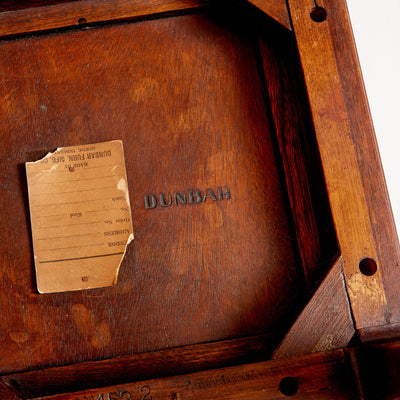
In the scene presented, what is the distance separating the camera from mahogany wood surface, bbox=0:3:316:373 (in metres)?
0.73

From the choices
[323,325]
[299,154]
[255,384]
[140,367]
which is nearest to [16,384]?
[140,367]

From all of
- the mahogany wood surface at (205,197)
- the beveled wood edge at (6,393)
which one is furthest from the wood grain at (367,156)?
the beveled wood edge at (6,393)

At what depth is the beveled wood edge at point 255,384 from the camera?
26.2 inches

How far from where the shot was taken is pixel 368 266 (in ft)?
2.31

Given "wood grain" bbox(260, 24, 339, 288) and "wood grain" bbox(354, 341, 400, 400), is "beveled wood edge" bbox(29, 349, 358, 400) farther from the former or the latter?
"wood grain" bbox(260, 24, 339, 288)

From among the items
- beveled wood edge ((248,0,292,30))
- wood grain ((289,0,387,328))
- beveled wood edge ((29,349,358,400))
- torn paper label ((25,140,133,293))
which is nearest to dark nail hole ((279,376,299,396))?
beveled wood edge ((29,349,358,400))

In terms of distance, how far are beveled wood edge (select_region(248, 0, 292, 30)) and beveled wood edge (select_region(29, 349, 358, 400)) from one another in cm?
54

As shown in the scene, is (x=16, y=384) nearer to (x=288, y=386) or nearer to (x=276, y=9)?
(x=288, y=386)

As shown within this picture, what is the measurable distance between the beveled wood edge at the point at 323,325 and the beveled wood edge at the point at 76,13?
553 mm

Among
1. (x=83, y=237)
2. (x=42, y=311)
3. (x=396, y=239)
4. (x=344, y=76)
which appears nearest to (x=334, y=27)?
(x=344, y=76)

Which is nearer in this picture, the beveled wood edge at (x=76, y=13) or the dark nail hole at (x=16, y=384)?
the dark nail hole at (x=16, y=384)

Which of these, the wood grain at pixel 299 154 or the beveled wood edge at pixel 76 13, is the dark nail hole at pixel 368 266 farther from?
the beveled wood edge at pixel 76 13

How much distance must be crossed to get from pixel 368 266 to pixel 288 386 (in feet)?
0.71

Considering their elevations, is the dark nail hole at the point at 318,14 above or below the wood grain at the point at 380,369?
above
